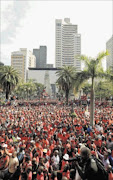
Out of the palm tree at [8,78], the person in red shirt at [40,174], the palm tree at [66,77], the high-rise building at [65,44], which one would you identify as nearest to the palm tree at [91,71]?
the person in red shirt at [40,174]

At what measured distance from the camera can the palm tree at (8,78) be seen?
1058 inches

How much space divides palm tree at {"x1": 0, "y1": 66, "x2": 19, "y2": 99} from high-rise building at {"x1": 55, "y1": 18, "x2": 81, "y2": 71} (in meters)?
128

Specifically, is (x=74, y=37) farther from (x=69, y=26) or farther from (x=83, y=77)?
(x=83, y=77)

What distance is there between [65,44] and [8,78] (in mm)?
139983

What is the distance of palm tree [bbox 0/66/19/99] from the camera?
2687cm

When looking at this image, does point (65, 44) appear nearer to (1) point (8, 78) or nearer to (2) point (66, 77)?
(2) point (66, 77)

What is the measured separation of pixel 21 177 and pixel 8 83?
24.7 metres

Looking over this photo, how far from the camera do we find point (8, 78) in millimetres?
26828

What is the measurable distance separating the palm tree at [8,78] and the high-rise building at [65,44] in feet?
421

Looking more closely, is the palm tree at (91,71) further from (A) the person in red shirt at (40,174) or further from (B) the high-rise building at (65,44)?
(B) the high-rise building at (65,44)

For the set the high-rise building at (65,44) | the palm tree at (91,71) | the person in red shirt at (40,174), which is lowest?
the person in red shirt at (40,174)

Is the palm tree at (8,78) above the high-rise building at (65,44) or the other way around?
the other way around

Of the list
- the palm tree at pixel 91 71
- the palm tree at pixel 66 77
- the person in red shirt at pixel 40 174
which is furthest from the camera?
the palm tree at pixel 66 77

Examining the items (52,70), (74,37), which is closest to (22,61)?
(52,70)
